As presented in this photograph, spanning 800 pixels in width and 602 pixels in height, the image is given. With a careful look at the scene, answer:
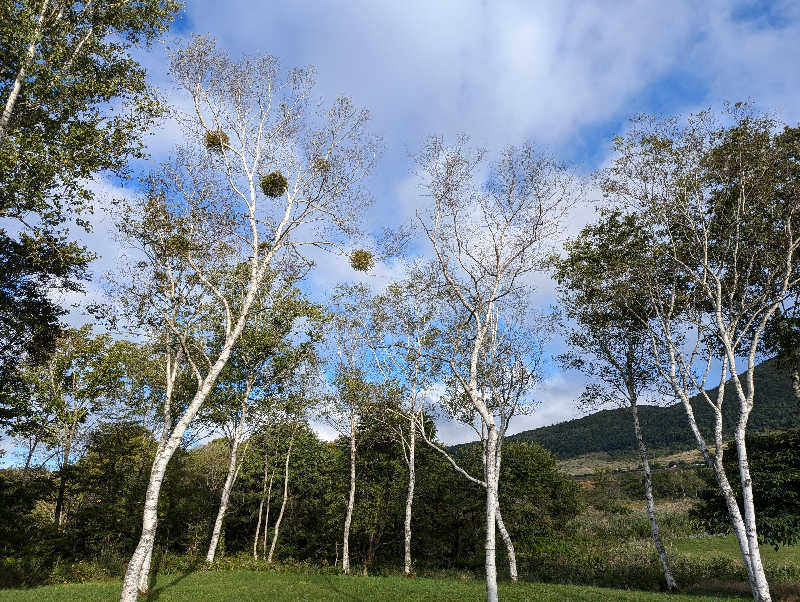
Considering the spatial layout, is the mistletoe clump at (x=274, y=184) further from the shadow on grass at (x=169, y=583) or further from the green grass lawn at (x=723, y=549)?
the green grass lawn at (x=723, y=549)

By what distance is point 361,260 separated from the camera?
15602 mm

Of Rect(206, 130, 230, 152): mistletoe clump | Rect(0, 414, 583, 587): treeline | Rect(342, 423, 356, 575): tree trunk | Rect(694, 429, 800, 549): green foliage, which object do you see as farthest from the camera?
Rect(342, 423, 356, 575): tree trunk

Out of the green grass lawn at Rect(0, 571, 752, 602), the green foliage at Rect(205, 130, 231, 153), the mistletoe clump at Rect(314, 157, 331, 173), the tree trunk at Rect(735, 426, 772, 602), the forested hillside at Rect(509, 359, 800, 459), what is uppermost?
the forested hillside at Rect(509, 359, 800, 459)

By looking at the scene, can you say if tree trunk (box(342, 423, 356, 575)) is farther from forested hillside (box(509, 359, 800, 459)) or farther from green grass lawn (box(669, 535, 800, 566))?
forested hillside (box(509, 359, 800, 459))

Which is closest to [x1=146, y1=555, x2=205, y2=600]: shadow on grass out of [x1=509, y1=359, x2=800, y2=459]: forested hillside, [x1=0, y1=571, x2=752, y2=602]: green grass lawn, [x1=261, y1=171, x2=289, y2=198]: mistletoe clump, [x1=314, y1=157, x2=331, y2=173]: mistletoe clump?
[x1=0, y1=571, x2=752, y2=602]: green grass lawn

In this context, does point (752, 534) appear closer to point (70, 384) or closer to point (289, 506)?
point (70, 384)

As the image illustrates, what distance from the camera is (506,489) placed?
37.2m

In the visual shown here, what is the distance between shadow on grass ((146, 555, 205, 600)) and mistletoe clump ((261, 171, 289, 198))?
16.0 m

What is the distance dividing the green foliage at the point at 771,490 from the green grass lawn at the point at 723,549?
769 cm

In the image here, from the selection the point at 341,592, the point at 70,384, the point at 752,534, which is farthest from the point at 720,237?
the point at 70,384

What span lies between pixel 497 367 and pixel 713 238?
12.0 meters

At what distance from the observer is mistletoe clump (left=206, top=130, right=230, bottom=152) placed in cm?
1538

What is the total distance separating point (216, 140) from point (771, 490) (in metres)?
29.6

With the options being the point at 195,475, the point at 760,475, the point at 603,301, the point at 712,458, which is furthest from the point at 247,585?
the point at 195,475
